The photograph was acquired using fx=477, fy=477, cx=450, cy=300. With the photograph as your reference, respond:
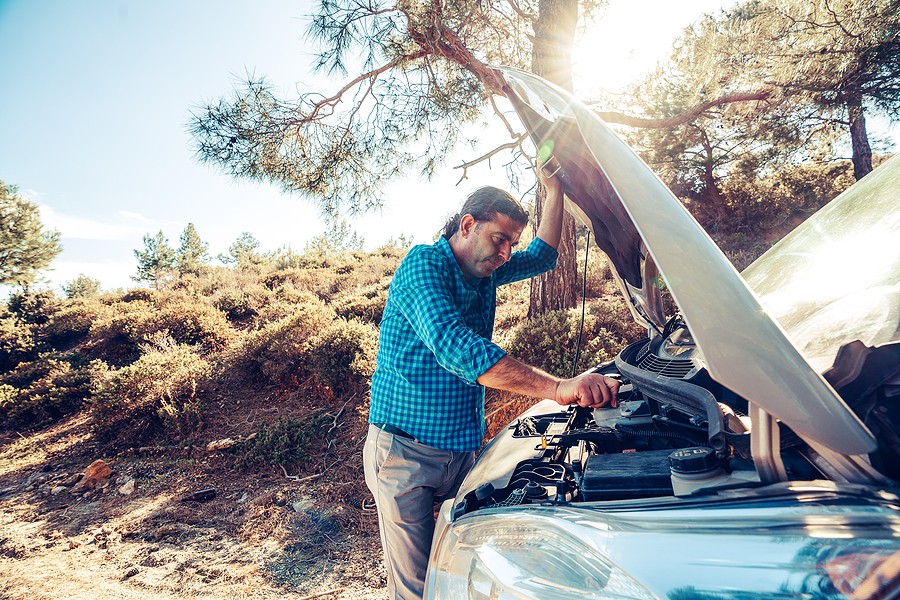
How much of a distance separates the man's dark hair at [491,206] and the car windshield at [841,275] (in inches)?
37.1

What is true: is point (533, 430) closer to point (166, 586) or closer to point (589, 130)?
point (589, 130)

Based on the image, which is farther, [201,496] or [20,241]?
[20,241]

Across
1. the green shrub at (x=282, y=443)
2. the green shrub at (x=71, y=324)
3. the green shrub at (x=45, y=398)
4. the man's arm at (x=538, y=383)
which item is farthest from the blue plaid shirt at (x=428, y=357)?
the green shrub at (x=71, y=324)

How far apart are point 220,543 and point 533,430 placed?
3.20 metres

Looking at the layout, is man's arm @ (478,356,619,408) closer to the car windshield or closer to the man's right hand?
the man's right hand

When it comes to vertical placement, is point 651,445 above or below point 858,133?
below

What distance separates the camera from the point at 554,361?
4.93 m

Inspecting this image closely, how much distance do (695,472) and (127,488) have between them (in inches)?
224

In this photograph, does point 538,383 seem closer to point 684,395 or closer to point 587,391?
point 587,391

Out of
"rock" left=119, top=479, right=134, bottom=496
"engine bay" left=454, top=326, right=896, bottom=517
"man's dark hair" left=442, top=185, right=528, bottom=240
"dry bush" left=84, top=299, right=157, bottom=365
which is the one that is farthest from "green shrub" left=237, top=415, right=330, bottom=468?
"dry bush" left=84, top=299, right=157, bottom=365

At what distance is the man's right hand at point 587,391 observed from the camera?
152 cm

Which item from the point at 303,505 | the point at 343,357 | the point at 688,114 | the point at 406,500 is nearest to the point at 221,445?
the point at 343,357

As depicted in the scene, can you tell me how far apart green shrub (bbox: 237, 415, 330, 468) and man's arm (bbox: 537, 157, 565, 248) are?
3.80m

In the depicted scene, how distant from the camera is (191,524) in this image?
13.6 ft
